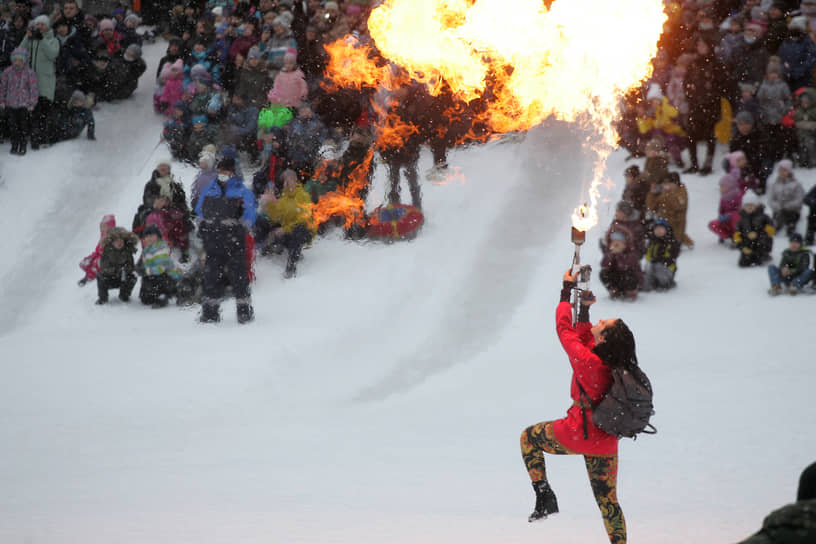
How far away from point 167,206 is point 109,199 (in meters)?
2.04

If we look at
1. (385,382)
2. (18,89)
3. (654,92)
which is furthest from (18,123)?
(654,92)

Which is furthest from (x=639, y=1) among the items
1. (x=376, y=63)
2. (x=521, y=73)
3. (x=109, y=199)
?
(x=109, y=199)

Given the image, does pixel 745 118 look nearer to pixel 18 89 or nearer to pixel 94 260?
pixel 94 260

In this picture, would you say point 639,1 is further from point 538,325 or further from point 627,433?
point 627,433

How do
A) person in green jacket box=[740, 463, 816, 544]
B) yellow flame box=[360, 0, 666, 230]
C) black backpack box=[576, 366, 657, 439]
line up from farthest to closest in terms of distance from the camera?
yellow flame box=[360, 0, 666, 230]
black backpack box=[576, 366, 657, 439]
person in green jacket box=[740, 463, 816, 544]

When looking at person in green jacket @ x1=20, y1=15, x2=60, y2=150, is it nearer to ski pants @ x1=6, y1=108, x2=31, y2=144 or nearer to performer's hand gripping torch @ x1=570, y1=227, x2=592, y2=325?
ski pants @ x1=6, y1=108, x2=31, y2=144

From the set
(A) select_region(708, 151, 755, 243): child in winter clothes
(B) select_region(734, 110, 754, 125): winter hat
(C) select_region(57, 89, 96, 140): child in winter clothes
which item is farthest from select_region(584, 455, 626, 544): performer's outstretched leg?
(C) select_region(57, 89, 96, 140): child in winter clothes

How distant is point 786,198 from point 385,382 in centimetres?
527

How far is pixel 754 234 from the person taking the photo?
10.8 meters

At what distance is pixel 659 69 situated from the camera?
1270cm

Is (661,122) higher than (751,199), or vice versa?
(661,122)

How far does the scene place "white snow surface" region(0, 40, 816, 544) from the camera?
6.32m

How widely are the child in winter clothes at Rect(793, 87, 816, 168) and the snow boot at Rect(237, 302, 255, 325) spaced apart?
22.2 feet

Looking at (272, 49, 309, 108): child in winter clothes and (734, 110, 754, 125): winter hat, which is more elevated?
(272, 49, 309, 108): child in winter clothes
